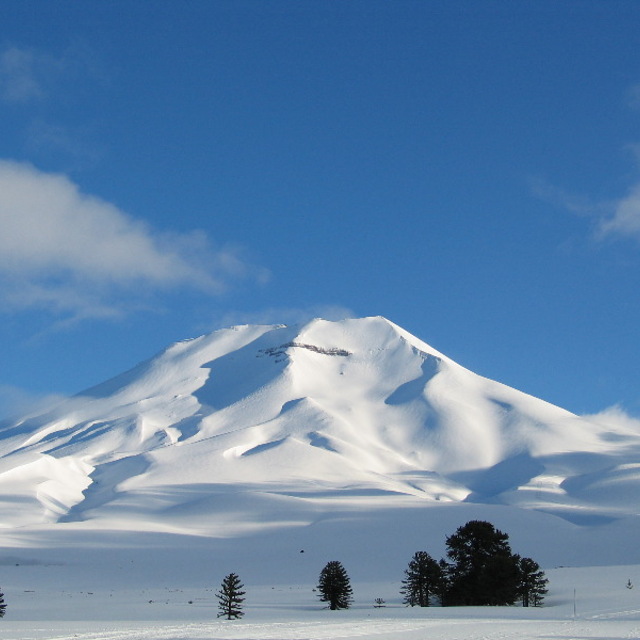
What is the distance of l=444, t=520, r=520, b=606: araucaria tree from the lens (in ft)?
167

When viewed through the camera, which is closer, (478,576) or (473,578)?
(478,576)

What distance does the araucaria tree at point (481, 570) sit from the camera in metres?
50.9

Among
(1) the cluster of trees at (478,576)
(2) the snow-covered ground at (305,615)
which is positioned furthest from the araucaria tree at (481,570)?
(2) the snow-covered ground at (305,615)

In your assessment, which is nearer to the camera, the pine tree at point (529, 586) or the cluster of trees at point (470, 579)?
the cluster of trees at point (470, 579)

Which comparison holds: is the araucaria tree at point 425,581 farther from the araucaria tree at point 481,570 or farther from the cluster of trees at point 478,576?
the araucaria tree at point 481,570

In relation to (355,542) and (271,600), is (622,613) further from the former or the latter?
(355,542)

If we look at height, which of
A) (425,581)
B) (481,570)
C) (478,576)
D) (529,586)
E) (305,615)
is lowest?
(305,615)

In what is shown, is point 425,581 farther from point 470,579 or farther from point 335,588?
point 335,588

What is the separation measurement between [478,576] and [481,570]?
0.40 m

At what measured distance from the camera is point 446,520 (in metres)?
144

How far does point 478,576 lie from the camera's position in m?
51.8

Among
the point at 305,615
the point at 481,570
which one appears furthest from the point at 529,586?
the point at 305,615

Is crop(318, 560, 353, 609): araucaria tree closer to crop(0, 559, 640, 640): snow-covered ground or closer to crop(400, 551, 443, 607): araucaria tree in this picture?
crop(0, 559, 640, 640): snow-covered ground

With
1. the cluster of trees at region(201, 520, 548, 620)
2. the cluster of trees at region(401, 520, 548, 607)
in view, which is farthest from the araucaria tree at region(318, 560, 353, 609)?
the cluster of trees at region(401, 520, 548, 607)
